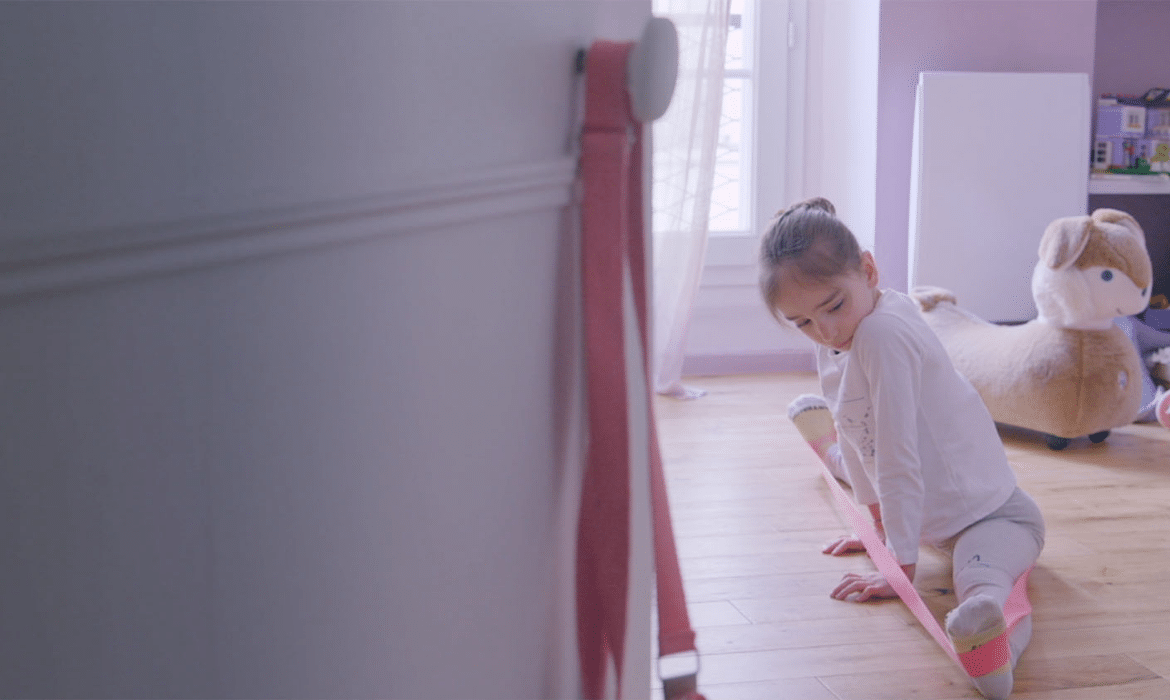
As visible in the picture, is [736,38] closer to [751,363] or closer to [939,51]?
[939,51]

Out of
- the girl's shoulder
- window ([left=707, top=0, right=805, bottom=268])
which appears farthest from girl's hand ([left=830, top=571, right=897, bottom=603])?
window ([left=707, top=0, right=805, bottom=268])

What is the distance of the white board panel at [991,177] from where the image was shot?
2.92 m

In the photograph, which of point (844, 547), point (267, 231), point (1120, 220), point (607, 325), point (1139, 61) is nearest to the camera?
point (267, 231)

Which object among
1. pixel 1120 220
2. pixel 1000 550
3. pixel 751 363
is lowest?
pixel 751 363

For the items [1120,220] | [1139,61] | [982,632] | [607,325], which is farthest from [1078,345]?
[607,325]

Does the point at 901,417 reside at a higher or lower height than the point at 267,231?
lower

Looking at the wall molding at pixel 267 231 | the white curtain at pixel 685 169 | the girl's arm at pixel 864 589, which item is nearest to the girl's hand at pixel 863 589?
the girl's arm at pixel 864 589

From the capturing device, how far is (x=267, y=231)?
0.99ft

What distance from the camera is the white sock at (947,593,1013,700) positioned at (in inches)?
42.5

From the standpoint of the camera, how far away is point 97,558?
27 centimetres

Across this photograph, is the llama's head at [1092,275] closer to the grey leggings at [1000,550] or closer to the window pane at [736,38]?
the grey leggings at [1000,550]

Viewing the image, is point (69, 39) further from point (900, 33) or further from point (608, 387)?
point (900, 33)

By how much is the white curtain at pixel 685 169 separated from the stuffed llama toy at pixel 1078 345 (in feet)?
2.91

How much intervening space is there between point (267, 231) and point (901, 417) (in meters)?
1.19
